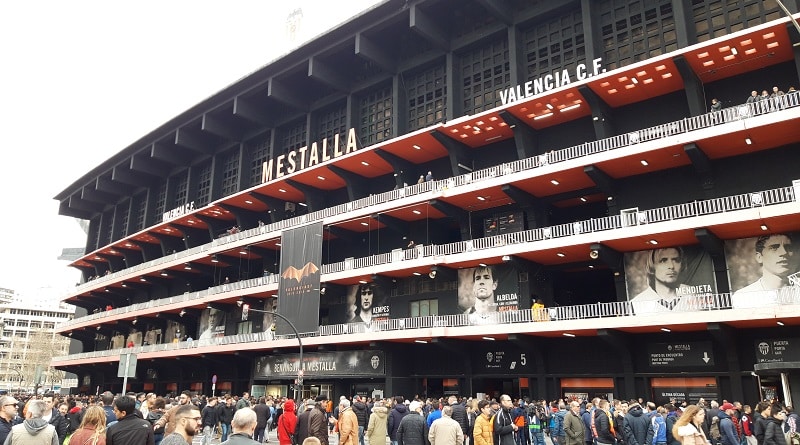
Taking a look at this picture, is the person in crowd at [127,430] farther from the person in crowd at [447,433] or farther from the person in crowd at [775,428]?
the person in crowd at [775,428]

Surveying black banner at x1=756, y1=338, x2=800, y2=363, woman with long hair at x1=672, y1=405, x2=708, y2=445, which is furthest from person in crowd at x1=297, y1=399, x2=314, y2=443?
black banner at x1=756, y1=338, x2=800, y2=363

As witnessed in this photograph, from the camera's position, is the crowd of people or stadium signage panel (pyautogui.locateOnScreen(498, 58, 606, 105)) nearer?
the crowd of people

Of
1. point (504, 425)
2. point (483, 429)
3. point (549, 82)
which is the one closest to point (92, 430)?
point (483, 429)

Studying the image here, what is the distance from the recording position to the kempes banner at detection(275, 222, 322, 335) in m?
36.1

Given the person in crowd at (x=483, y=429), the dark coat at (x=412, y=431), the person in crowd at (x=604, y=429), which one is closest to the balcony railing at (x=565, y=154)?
the person in crowd at (x=604, y=429)

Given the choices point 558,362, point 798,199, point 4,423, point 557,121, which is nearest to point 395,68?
point 557,121

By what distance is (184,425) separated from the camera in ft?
19.0

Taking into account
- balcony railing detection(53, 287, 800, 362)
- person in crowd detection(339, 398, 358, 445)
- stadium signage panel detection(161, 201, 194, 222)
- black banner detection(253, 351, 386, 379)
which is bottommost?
person in crowd detection(339, 398, 358, 445)

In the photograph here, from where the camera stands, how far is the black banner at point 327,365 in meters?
33.8

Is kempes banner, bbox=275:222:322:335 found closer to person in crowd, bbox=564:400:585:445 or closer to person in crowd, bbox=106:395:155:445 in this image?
person in crowd, bbox=564:400:585:445

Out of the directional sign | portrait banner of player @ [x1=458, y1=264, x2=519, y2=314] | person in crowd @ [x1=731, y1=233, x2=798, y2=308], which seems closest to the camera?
person in crowd @ [x1=731, y1=233, x2=798, y2=308]

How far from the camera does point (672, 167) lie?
27141 mm

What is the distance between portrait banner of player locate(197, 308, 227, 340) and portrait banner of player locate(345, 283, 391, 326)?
43.4 feet

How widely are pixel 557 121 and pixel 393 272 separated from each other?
12.1m
